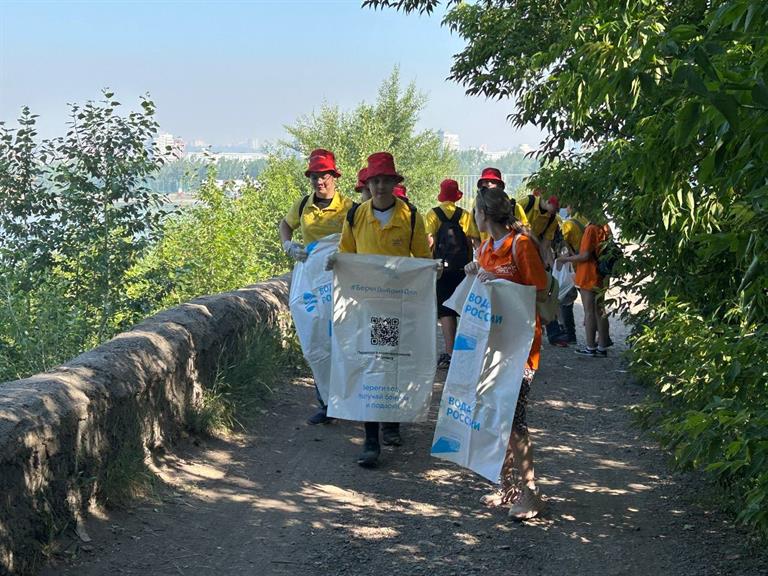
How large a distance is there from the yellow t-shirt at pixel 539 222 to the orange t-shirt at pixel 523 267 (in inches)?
211

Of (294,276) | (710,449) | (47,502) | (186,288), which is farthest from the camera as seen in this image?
(186,288)

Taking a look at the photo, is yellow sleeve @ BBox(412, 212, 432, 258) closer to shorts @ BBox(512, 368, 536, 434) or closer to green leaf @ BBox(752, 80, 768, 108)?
shorts @ BBox(512, 368, 536, 434)

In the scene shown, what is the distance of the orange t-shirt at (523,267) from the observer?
5605mm

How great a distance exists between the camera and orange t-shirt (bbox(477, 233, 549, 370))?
5.61 meters

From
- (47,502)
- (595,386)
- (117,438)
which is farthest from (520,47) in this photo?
(47,502)

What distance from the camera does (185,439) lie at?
7.08m

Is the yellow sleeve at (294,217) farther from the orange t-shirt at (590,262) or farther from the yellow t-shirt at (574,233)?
the yellow t-shirt at (574,233)

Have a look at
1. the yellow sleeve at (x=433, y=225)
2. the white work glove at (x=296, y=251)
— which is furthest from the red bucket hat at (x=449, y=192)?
the white work glove at (x=296, y=251)

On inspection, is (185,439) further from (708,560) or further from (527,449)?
(708,560)

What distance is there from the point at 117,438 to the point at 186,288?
6.79 meters

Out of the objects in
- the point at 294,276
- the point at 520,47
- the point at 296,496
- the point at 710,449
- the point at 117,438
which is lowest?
the point at 296,496

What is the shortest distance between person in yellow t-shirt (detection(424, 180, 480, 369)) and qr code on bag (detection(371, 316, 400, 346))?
2.73 meters

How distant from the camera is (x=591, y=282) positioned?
37.7ft

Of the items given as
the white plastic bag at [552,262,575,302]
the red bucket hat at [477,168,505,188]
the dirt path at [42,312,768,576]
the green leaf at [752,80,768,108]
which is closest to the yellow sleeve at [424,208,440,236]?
the red bucket hat at [477,168,505,188]
